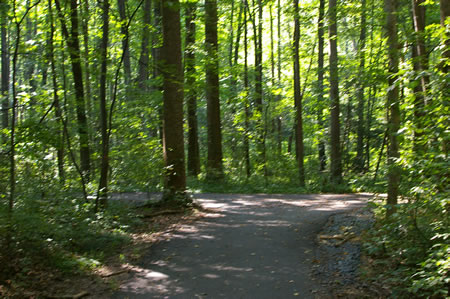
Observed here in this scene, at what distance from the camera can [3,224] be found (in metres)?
6.48

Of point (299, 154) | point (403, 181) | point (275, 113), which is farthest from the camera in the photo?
point (275, 113)

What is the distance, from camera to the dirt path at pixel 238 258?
6.31m

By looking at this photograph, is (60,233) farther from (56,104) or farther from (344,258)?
(344,258)

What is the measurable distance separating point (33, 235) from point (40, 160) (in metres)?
4.11

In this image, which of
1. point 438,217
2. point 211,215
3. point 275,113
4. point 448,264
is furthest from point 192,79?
point 448,264

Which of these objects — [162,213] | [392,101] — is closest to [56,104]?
[162,213]

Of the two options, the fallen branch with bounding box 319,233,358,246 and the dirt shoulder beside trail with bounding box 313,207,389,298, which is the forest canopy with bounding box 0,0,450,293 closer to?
the dirt shoulder beside trail with bounding box 313,207,389,298

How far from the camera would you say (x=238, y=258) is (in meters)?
7.76

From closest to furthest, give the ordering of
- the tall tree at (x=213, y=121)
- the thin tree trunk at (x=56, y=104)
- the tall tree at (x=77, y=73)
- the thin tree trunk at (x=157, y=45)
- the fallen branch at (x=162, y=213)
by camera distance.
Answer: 1. the thin tree trunk at (x=56, y=104)
2. the tall tree at (x=77, y=73)
3. the thin tree trunk at (x=157, y=45)
4. the fallen branch at (x=162, y=213)
5. the tall tree at (x=213, y=121)

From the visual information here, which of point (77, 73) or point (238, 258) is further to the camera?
point (77, 73)

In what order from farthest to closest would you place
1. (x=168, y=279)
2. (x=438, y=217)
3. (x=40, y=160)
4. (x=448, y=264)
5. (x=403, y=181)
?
1. (x=40, y=160)
2. (x=168, y=279)
3. (x=403, y=181)
4. (x=438, y=217)
5. (x=448, y=264)

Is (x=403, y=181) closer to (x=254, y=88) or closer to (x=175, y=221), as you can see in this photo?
(x=175, y=221)

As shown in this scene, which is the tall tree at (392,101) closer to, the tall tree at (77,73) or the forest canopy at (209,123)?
the forest canopy at (209,123)

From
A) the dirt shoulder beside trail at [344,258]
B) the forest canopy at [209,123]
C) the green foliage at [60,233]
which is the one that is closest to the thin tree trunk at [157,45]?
the forest canopy at [209,123]
